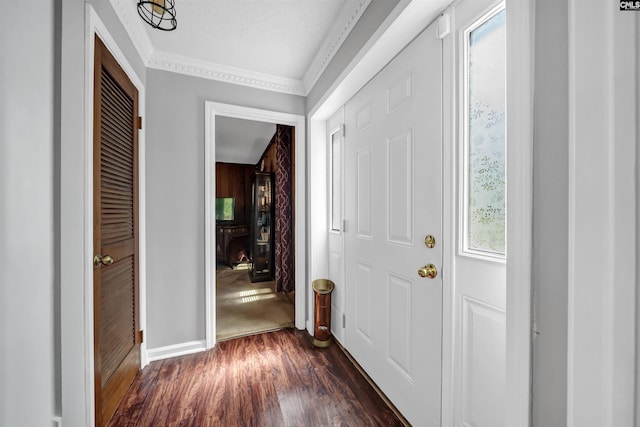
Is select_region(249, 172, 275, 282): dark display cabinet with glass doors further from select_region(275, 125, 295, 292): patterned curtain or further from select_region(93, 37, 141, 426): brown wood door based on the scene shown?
select_region(93, 37, 141, 426): brown wood door

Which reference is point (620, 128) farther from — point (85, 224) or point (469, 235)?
point (85, 224)

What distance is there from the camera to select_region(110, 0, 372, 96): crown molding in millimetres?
1557

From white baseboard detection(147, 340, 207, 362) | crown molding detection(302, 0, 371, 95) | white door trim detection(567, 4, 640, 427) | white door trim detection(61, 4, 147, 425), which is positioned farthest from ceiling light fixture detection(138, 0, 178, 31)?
white baseboard detection(147, 340, 207, 362)

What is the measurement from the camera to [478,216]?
105 centimetres

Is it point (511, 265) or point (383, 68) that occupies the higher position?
point (383, 68)

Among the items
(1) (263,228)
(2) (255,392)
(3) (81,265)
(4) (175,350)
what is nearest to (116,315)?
(3) (81,265)

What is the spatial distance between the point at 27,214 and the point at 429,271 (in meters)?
1.64

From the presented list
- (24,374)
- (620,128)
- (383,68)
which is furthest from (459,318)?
(24,374)

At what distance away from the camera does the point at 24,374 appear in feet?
3.02

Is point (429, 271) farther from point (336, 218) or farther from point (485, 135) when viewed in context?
point (336, 218)

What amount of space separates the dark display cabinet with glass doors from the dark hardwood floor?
2109mm

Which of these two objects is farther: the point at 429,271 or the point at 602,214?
the point at 429,271

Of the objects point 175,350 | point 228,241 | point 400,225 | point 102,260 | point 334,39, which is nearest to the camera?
point 102,260

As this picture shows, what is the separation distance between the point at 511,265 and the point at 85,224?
170cm
